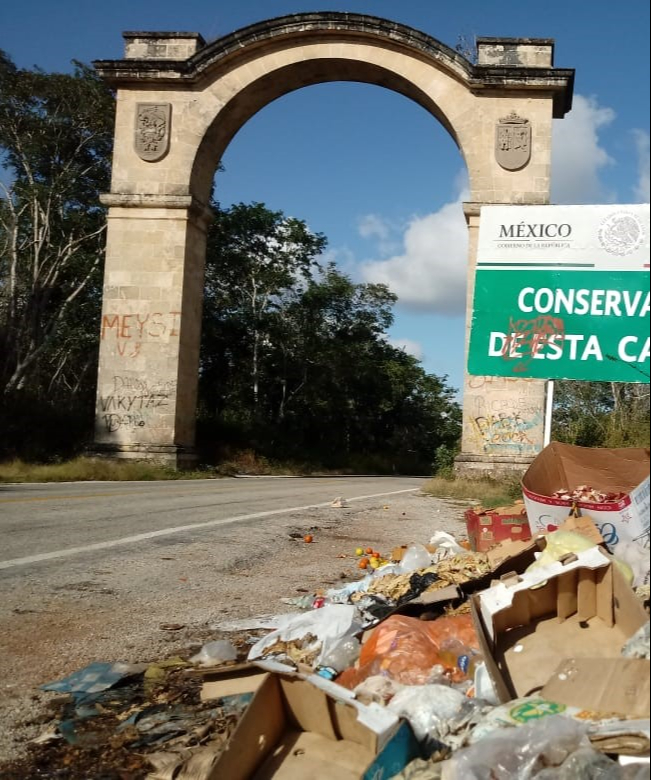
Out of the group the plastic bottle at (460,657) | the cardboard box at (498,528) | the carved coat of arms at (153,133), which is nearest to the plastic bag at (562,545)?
the plastic bottle at (460,657)

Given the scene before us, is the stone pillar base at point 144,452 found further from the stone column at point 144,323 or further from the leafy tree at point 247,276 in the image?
the leafy tree at point 247,276

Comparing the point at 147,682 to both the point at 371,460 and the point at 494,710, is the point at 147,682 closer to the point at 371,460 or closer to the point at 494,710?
the point at 494,710

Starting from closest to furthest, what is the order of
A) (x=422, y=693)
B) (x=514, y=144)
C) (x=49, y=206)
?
(x=422, y=693)
(x=514, y=144)
(x=49, y=206)

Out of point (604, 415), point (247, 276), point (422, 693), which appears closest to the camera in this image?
point (422, 693)

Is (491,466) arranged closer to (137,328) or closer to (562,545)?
(137,328)

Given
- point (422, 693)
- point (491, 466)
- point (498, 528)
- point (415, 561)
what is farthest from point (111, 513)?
point (491, 466)

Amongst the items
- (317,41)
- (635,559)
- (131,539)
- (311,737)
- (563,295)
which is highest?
(317,41)

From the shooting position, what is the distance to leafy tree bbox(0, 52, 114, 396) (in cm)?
2455

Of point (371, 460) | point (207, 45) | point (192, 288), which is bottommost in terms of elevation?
point (371, 460)

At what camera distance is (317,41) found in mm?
17062

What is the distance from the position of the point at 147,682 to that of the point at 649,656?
216 cm

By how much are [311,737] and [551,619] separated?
983mm

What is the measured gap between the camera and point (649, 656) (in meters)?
1.98

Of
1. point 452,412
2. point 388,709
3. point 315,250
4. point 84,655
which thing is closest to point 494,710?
point 388,709
